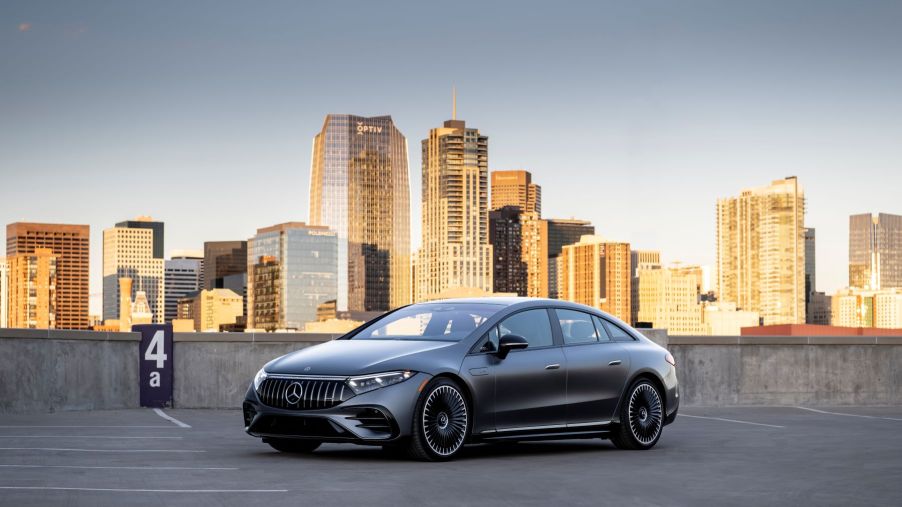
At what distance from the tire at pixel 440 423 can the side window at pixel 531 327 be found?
931 millimetres

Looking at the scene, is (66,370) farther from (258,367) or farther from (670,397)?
(670,397)

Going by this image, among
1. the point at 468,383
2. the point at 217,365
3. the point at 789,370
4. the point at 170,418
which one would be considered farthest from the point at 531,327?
the point at 789,370

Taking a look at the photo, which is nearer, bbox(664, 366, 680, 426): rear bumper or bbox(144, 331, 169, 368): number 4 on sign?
bbox(664, 366, 680, 426): rear bumper

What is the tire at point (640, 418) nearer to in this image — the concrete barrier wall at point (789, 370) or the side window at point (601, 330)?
the side window at point (601, 330)

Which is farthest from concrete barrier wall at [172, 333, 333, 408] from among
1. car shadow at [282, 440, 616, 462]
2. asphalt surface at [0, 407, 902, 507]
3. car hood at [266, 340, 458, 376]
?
car hood at [266, 340, 458, 376]

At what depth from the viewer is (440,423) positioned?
37.0ft

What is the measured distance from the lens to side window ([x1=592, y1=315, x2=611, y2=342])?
13.1 m

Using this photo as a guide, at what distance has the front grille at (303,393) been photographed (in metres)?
11.0

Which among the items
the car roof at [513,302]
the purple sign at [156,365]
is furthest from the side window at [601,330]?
the purple sign at [156,365]

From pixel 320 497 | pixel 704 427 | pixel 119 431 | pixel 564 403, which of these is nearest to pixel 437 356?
pixel 564 403

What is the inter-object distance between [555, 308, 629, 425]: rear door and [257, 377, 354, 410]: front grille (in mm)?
2413

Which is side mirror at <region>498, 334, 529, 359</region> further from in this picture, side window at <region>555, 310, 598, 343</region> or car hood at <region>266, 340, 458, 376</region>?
side window at <region>555, 310, 598, 343</region>

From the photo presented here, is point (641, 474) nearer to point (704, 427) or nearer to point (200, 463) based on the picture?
point (200, 463)

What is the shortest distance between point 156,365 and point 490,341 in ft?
28.4
